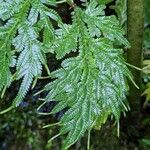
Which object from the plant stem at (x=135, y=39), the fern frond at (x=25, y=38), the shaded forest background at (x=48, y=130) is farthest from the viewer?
the shaded forest background at (x=48, y=130)

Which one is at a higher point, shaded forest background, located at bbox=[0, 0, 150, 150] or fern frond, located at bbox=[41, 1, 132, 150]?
fern frond, located at bbox=[41, 1, 132, 150]

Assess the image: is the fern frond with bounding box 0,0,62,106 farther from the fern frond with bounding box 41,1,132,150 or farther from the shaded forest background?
the shaded forest background

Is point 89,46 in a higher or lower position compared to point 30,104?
higher

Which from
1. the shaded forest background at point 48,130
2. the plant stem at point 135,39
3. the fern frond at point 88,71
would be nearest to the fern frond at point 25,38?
the fern frond at point 88,71

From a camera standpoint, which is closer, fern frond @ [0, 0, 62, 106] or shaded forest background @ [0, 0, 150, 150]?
fern frond @ [0, 0, 62, 106]

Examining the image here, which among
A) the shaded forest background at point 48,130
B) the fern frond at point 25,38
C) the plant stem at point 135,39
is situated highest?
the fern frond at point 25,38

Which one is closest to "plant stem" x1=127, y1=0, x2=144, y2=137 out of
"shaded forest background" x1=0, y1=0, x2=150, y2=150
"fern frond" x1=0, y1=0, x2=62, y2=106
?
"shaded forest background" x1=0, y1=0, x2=150, y2=150

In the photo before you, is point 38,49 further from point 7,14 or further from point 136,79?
point 136,79

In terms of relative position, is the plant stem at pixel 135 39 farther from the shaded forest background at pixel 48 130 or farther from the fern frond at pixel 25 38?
the fern frond at pixel 25 38

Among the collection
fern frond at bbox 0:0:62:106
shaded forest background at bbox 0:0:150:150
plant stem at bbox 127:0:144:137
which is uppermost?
fern frond at bbox 0:0:62:106

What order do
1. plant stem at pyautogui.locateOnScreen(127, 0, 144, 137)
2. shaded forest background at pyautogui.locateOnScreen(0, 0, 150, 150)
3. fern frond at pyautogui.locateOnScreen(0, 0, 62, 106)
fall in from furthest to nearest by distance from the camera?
shaded forest background at pyautogui.locateOnScreen(0, 0, 150, 150) < plant stem at pyautogui.locateOnScreen(127, 0, 144, 137) < fern frond at pyautogui.locateOnScreen(0, 0, 62, 106)

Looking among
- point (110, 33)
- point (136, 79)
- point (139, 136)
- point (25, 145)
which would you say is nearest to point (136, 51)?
point (136, 79)
